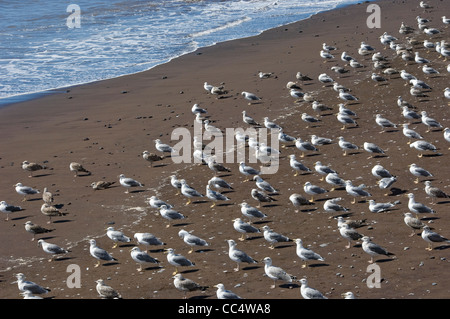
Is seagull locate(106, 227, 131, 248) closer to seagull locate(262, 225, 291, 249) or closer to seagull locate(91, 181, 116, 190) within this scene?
seagull locate(262, 225, 291, 249)

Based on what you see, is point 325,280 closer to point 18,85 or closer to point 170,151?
point 170,151

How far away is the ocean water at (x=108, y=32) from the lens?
38.2 meters

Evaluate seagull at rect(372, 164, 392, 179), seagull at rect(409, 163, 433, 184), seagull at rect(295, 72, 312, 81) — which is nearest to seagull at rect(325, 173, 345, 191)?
seagull at rect(372, 164, 392, 179)

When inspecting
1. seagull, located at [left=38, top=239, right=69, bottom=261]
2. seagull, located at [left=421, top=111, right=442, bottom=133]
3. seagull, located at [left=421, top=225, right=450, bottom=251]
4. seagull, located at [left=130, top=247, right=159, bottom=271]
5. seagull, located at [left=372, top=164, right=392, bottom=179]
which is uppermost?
seagull, located at [left=421, top=111, right=442, bottom=133]

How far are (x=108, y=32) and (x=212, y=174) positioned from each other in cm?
2761

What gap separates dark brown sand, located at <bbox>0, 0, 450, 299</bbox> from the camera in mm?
16359

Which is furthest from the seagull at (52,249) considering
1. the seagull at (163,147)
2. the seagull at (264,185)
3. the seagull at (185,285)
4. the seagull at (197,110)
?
the seagull at (197,110)

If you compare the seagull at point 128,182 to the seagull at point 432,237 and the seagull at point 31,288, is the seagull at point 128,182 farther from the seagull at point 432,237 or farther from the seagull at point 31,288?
the seagull at point 432,237

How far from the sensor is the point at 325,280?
15.8 meters

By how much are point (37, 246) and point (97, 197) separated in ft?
11.1

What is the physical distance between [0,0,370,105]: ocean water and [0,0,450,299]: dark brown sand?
2.30 meters

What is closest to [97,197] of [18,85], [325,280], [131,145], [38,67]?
[131,145]

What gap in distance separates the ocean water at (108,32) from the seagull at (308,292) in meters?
21.2

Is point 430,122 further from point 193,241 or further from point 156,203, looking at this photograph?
point 193,241
